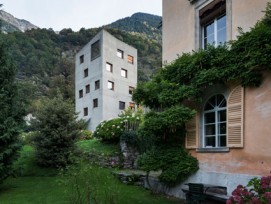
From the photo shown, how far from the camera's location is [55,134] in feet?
39.4

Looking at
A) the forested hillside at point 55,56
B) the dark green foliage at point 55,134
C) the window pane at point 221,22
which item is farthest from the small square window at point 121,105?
the window pane at point 221,22

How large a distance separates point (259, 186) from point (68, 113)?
9617 mm

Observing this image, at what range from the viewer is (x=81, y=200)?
629 centimetres

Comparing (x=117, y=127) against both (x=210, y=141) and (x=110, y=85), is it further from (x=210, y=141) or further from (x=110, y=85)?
(x=110, y=85)

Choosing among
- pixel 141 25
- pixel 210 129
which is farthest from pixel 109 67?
pixel 141 25

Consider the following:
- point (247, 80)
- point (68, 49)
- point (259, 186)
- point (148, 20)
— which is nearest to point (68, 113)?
point (247, 80)

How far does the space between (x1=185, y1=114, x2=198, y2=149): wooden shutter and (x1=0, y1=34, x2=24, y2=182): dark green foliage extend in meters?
5.95

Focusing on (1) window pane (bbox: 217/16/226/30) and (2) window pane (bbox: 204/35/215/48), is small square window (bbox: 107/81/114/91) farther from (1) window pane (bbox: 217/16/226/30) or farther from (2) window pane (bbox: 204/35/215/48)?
(1) window pane (bbox: 217/16/226/30)

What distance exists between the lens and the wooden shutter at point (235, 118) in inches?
279

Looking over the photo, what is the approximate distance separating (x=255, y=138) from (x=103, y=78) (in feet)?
70.0

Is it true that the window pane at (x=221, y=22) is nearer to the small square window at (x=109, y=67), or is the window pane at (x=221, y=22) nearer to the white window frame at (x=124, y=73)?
the small square window at (x=109, y=67)

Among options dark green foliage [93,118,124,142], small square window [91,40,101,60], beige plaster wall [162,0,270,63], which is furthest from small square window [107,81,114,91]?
beige plaster wall [162,0,270,63]

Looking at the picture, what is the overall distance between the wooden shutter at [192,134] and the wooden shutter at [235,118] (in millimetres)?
1345

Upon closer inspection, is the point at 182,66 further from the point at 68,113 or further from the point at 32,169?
the point at 32,169
